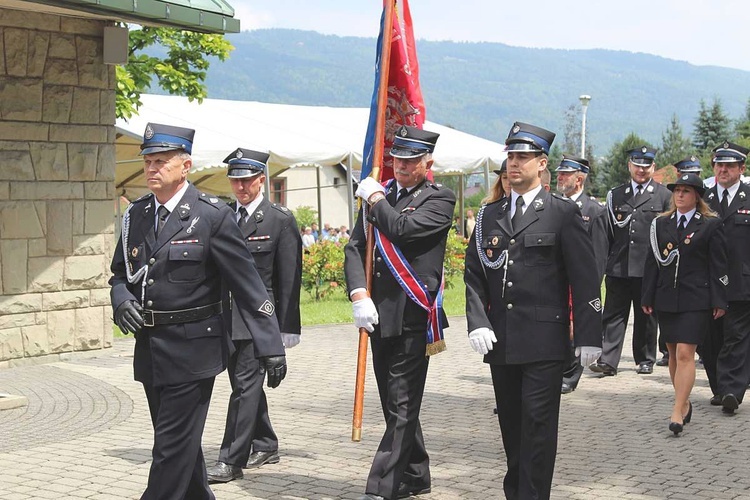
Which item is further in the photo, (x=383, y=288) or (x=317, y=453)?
(x=317, y=453)

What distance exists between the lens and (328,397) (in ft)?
35.4

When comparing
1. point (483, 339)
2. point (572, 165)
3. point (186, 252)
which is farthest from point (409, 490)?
point (572, 165)

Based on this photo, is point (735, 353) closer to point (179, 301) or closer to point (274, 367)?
point (274, 367)

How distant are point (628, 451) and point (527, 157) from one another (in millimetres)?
3006

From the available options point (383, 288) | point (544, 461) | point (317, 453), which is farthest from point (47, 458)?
point (544, 461)

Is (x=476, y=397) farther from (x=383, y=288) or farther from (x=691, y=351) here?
(x=383, y=288)

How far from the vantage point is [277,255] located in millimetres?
7980

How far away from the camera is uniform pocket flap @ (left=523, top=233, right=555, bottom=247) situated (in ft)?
20.6

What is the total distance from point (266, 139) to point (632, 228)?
12.0m

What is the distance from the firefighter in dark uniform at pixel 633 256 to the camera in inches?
489

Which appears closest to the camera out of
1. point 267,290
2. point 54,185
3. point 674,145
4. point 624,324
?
point 267,290

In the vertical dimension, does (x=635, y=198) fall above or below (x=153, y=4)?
below

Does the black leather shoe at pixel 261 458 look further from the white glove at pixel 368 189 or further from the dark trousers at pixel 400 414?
the white glove at pixel 368 189

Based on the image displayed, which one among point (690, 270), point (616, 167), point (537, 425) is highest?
point (690, 270)
